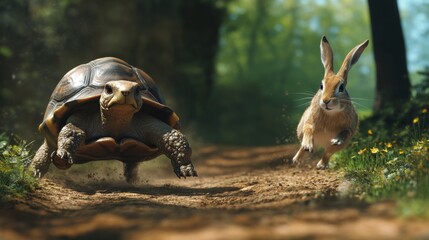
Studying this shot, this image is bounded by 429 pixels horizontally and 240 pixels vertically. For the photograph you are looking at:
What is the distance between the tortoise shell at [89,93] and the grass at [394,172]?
286 centimetres

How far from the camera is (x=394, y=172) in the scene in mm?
6180

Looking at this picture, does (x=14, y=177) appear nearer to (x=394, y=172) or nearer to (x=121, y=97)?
(x=121, y=97)

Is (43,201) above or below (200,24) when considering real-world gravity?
below

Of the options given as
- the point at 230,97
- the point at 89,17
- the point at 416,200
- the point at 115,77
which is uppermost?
the point at 89,17

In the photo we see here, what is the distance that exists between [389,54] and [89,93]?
6609 mm

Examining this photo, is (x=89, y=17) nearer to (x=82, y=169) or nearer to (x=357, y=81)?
(x=82, y=169)

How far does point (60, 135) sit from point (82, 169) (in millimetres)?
3413

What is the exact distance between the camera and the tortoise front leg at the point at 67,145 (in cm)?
716

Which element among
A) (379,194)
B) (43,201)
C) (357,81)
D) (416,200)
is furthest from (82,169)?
(357,81)

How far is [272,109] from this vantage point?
28.0 meters

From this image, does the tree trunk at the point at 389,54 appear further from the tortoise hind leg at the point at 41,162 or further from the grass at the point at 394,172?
the tortoise hind leg at the point at 41,162

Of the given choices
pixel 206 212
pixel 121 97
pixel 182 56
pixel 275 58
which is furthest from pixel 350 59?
pixel 275 58

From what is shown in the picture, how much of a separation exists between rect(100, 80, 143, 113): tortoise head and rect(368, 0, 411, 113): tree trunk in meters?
5.77

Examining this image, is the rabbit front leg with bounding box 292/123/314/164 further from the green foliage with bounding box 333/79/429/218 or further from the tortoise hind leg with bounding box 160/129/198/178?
the tortoise hind leg with bounding box 160/129/198/178
